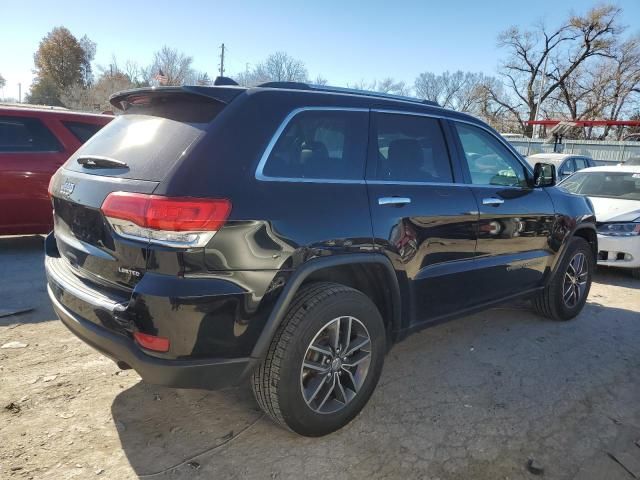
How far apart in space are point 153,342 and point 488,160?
291 centimetres

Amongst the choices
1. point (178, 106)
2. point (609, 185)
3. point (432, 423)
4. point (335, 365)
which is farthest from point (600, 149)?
point (178, 106)

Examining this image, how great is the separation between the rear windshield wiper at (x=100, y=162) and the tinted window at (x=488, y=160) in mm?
2354

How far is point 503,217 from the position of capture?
3.83 meters

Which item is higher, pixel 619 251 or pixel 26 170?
pixel 26 170

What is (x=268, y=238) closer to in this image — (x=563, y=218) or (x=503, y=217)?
(x=503, y=217)

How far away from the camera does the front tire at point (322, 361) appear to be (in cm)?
252

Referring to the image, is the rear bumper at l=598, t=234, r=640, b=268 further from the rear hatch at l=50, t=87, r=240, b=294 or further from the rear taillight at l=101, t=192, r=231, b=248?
the rear taillight at l=101, t=192, r=231, b=248

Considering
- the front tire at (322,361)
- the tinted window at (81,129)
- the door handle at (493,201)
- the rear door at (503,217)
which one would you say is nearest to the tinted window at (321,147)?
the front tire at (322,361)

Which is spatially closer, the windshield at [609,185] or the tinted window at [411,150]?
the tinted window at [411,150]

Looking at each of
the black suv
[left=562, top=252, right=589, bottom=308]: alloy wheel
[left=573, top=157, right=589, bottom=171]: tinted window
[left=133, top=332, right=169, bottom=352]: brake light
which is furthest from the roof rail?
[left=573, top=157, right=589, bottom=171]: tinted window

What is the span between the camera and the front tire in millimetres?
2518

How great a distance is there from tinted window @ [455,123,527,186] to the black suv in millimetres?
157

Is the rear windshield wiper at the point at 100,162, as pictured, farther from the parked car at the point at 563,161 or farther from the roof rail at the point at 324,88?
the parked car at the point at 563,161

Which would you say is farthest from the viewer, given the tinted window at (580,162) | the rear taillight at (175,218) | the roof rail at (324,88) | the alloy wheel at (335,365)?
the tinted window at (580,162)
